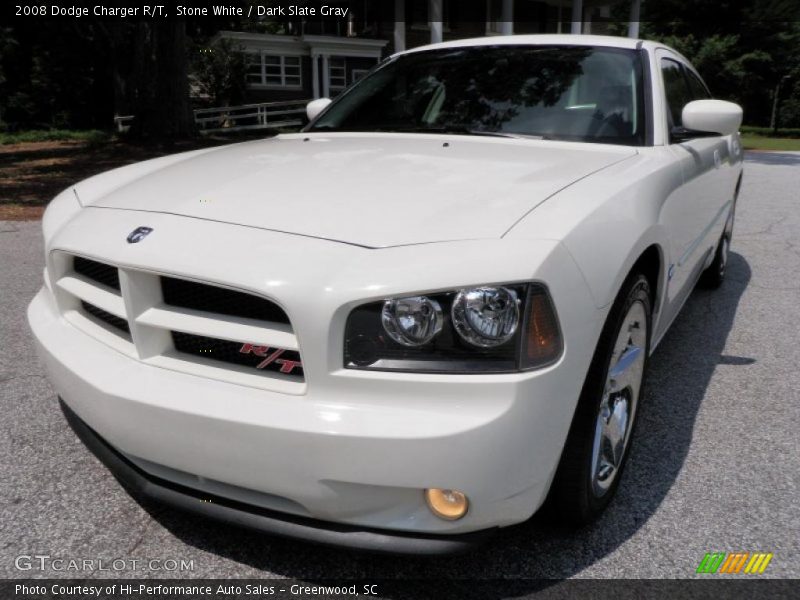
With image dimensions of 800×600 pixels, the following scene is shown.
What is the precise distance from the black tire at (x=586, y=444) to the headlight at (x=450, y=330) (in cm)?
33

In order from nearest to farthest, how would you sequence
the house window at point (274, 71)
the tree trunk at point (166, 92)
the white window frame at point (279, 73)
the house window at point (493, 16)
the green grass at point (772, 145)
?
the tree trunk at point (166, 92), the green grass at point (772, 145), the house window at point (493, 16), the house window at point (274, 71), the white window frame at point (279, 73)

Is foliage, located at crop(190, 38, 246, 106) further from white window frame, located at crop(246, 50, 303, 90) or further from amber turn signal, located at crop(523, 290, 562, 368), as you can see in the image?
amber turn signal, located at crop(523, 290, 562, 368)

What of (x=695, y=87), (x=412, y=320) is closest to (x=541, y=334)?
(x=412, y=320)

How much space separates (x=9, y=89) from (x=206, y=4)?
47.2ft

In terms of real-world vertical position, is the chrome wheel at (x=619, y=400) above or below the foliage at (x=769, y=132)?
above

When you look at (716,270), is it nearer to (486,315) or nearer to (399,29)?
(486,315)

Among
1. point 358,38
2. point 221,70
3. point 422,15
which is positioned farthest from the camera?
point 358,38

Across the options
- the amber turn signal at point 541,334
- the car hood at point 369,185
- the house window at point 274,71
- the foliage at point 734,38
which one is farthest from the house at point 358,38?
the amber turn signal at point 541,334

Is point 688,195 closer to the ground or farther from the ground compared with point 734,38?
closer to the ground

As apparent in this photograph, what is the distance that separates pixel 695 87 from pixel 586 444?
342 cm

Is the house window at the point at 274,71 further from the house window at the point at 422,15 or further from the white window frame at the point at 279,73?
the house window at the point at 422,15

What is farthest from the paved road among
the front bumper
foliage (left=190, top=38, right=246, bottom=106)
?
foliage (left=190, top=38, right=246, bottom=106)

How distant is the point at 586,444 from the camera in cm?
198

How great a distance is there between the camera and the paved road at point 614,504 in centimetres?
209
